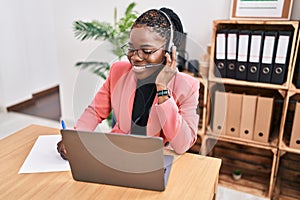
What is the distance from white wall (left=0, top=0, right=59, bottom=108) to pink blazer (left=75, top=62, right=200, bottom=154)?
8.67ft

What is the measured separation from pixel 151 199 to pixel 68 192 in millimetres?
253

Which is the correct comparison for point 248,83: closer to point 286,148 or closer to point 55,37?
point 286,148

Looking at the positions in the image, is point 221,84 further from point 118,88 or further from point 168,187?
point 168,187

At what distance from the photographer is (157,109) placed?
0.96 metres

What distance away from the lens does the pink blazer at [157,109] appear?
0.97 meters

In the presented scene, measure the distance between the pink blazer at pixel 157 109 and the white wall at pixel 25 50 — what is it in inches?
104

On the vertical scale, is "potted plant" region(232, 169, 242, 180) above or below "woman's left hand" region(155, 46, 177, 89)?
below

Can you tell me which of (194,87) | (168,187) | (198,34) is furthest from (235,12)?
(168,187)

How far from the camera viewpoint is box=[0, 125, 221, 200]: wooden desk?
812mm

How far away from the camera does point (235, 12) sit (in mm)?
1896

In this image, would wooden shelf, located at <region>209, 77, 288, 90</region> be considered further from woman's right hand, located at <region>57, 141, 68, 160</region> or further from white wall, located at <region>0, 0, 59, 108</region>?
white wall, located at <region>0, 0, 59, 108</region>

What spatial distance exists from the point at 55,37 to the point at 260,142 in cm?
287

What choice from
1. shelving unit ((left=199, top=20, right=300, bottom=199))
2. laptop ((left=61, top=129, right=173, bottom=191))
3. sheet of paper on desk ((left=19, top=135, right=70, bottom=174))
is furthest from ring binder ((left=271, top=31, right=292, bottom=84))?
sheet of paper on desk ((left=19, top=135, right=70, bottom=174))

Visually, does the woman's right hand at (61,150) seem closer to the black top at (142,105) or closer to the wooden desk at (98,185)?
the wooden desk at (98,185)
